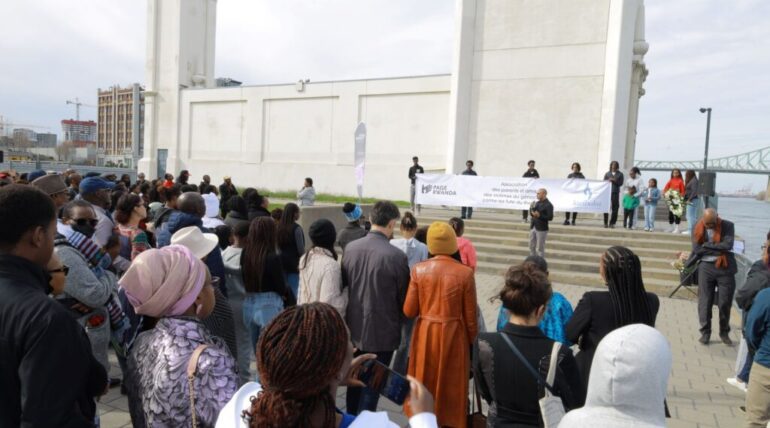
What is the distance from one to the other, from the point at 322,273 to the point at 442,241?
3.57 ft

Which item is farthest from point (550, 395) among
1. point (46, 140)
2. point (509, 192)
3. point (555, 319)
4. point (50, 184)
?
point (46, 140)

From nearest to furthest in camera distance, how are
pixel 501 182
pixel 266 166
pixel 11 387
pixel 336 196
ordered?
pixel 11 387 < pixel 501 182 < pixel 336 196 < pixel 266 166

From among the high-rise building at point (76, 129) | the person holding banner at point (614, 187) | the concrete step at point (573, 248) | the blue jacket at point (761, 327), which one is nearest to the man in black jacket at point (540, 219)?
the concrete step at point (573, 248)

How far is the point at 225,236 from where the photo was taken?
5.90m

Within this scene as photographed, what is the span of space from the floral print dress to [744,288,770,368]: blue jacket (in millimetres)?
4002

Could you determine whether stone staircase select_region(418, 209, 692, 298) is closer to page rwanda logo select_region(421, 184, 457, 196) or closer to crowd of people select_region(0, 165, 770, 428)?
page rwanda logo select_region(421, 184, 457, 196)

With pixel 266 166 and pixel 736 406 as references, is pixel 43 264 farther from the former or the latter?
pixel 266 166

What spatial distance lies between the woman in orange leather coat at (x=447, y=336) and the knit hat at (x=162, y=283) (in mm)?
2049

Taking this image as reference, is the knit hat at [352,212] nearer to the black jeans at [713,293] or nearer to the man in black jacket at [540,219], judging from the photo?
the black jeans at [713,293]

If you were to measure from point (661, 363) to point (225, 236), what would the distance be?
5104 mm

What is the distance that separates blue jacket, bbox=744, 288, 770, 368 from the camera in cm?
387

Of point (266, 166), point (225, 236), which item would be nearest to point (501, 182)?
point (225, 236)

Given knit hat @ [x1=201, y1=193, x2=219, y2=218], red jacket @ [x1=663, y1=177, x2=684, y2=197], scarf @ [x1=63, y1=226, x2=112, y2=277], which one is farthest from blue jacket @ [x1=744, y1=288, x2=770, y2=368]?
red jacket @ [x1=663, y1=177, x2=684, y2=197]

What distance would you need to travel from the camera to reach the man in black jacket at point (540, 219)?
11781mm
